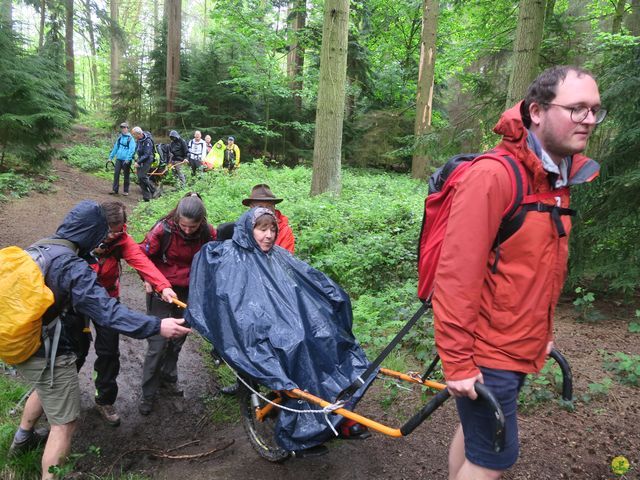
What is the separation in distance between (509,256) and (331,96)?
8.67 metres

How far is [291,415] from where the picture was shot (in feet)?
9.18

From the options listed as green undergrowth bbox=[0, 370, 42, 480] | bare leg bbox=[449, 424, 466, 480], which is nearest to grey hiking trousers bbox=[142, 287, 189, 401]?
green undergrowth bbox=[0, 370, 42, 480]

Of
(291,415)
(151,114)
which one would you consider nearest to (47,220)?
(291,415)

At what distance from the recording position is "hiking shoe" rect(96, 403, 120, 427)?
161 inches

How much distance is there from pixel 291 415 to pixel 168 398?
2239mm

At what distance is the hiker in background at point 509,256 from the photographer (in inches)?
69.4

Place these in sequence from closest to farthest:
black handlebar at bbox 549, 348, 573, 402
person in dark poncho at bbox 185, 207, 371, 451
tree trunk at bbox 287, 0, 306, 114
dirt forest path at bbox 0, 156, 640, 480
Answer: black handlebar at bbox 549, 348, 573, 402 → person in dark poncho at bbox 185, 207, 371, 451 → dirt forest path at bbox 0, 156, 640, 480 → tree trunk at bbox 287, 0, 306, 114

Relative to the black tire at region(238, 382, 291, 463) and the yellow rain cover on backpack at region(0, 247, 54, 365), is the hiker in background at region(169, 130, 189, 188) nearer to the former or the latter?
the black tire at region(238, 382, 291, 463)

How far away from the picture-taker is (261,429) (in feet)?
12.3

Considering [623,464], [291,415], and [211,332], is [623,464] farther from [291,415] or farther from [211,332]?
[211,332]

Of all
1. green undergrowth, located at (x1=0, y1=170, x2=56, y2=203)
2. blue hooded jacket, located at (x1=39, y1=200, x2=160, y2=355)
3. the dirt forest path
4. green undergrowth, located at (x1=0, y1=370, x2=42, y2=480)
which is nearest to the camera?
blue hooded jacket, located at (x1=39, y1=200, x2=160, y2=355)

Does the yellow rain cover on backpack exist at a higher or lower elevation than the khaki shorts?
higher

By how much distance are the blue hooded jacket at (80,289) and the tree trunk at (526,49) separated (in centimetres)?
578

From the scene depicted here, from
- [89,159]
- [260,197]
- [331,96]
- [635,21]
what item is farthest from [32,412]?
[89,159]
